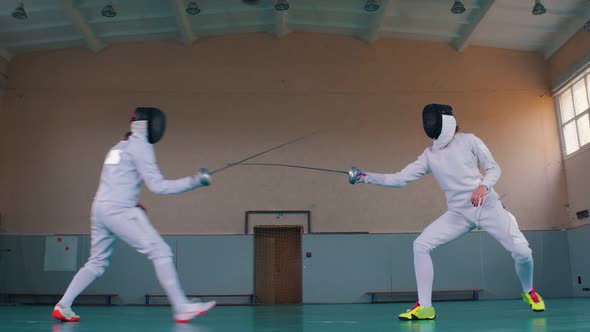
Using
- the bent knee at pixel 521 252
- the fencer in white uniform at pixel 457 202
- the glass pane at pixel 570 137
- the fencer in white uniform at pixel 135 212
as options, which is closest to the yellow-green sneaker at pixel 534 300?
the fencer in white uniform at pixel 457 202

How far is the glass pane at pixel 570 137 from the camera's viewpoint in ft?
31.7

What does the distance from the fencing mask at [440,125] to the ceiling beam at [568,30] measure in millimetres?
6544

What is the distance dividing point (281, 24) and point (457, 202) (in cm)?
699

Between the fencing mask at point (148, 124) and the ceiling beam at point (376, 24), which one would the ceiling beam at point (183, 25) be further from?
the fencing mask at point (148, 124)

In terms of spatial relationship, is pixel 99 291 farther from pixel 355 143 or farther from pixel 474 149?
pixel 474 149

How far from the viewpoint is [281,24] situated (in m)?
9.95

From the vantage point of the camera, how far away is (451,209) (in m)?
3.73

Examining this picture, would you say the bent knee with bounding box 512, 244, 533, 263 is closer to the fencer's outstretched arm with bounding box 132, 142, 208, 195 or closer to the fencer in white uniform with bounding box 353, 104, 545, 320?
the fencer in white uniform with bounding box 353, 104, 545, 320

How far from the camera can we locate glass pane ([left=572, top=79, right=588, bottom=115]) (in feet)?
30.4

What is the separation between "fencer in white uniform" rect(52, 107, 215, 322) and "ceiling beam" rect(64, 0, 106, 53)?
6.32 metres

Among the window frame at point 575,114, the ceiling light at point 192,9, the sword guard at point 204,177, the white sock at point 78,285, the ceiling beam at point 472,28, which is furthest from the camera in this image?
the window frame at point 575,114

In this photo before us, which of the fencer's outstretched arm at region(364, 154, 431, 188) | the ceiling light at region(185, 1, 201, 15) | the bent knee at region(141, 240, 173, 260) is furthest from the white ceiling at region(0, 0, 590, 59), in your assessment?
the bent knee at region(141, 240, 173, 260)

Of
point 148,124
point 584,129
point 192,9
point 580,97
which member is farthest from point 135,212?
point 580,97

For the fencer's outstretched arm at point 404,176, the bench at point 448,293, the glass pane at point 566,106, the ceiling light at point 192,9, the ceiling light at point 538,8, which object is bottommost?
the bench at point 448,293
